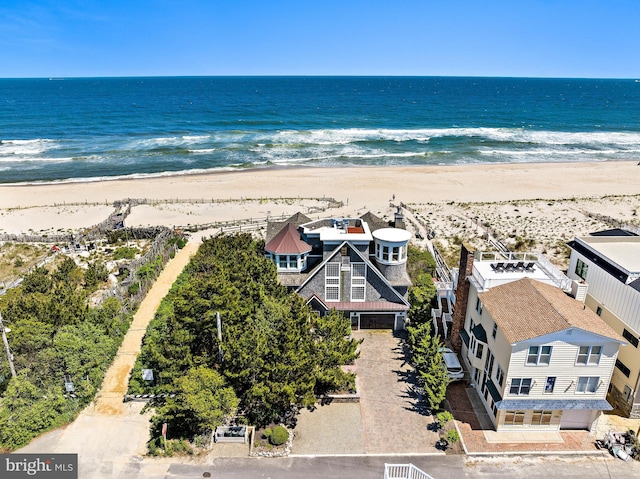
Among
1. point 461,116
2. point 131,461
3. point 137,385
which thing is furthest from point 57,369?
point 461,116

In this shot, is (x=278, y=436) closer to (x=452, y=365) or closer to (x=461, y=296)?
(x=452, y=365)

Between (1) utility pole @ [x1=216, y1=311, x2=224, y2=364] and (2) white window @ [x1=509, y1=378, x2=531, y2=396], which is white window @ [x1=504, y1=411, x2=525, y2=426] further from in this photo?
(1) utility pole @ [x1=216, y1=311, x2=224, y2=364]

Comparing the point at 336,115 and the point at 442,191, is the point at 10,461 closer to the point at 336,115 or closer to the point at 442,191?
the point at 442,191

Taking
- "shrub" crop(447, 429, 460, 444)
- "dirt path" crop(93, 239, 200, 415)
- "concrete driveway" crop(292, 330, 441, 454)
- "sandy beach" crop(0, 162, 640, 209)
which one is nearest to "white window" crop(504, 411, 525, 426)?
"shrub" crop(447, 429, 460, 444)

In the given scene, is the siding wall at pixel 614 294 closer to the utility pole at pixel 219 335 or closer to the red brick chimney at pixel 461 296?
the red brick chimney at pixel 461 296

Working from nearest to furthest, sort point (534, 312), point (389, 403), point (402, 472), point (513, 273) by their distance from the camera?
1. point (402, 472)
2. point (534, 312)
3. point (389, 403)
4. point (513, 273)

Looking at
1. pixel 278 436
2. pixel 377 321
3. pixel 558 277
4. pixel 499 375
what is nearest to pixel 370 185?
pixel 377 321
